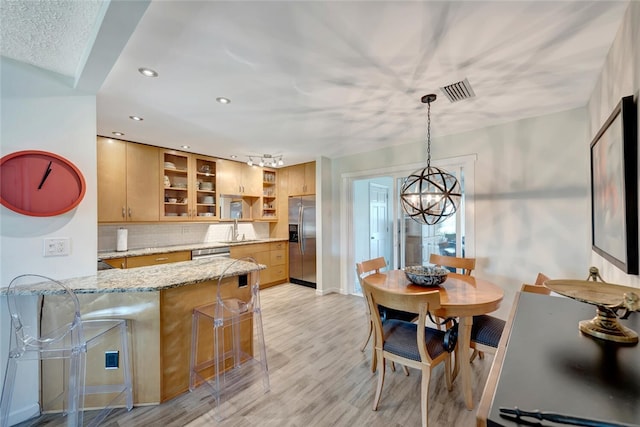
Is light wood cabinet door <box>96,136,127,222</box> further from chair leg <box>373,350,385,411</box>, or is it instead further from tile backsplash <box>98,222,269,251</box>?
chair leg <box>373,350,385,411</box>

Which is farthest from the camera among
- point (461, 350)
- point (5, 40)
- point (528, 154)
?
point (528, 154)

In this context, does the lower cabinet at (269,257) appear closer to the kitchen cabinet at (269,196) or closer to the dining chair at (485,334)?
the kitchen cabinet at (269,196)

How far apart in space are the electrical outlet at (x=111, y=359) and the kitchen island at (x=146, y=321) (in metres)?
0.03

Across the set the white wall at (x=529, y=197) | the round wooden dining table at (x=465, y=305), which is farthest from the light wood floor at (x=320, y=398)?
the white wall at (x=529, y=197)

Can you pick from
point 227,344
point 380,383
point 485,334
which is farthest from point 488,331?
point 227,344

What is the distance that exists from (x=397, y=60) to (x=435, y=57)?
25 cm

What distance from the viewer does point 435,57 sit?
1.82 metres

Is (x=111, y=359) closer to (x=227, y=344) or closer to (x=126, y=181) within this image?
(x=227, y=344)

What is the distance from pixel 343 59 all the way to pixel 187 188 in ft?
11.3

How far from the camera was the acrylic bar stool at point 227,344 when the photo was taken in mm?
2062

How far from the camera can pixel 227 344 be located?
2398mm

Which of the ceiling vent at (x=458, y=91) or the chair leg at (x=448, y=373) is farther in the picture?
the ceiling vent at (x=458, y=91)

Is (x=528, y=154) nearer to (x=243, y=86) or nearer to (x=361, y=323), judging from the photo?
(x=361, y=323)

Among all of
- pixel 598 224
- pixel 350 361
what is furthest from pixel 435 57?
pixel 350 361
